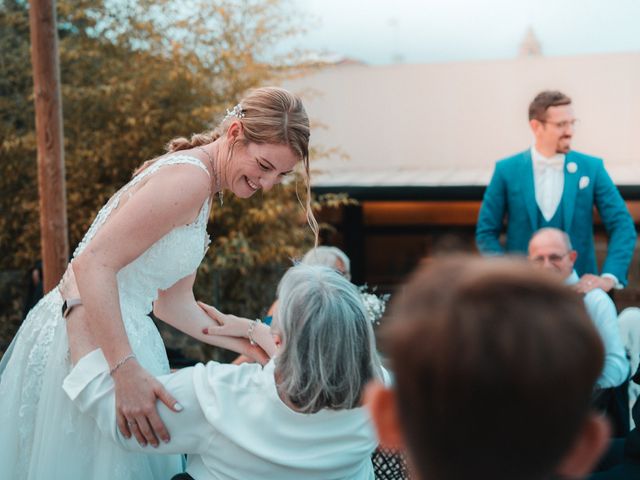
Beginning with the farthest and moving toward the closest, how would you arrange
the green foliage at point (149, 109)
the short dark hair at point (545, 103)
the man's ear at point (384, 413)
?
the green foliage at point (149, 109), the short dark hair at point (545, 103), the man's ear at point (384, 413)

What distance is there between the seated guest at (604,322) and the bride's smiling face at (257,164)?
56.8 inches

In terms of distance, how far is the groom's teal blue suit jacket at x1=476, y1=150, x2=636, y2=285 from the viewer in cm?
389

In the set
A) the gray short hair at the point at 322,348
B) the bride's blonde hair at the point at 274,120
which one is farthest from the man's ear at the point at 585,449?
the bride's blonde hair at the point at 274,120

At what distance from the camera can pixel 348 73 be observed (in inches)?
448

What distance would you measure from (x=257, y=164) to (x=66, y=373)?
752 millimetres

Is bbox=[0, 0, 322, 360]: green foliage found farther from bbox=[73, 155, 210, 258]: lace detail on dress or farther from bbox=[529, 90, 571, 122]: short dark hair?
bbox=[73, 155, 210, 258]: lace detail on dress

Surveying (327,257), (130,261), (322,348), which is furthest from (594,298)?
(130,261)

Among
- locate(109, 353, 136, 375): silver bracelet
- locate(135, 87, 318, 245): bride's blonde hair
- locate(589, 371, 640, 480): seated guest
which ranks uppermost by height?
locate(135, 87, 318, 245): bride's blonde hair

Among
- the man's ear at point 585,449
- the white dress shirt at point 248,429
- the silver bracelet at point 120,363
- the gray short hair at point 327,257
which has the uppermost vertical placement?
the man's ear at point 585,449

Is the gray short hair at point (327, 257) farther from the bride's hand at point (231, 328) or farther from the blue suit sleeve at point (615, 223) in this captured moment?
the bride's hand at point (231, 328)

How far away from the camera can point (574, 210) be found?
155 inches

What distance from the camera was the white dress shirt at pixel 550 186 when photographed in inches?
155

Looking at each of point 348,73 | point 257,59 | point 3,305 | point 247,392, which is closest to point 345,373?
point 247,392

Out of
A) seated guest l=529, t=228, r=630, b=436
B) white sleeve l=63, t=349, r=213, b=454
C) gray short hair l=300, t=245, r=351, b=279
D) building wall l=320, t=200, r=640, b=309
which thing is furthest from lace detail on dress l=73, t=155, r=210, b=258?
building wall l=320, t=200, r=640, b=309
